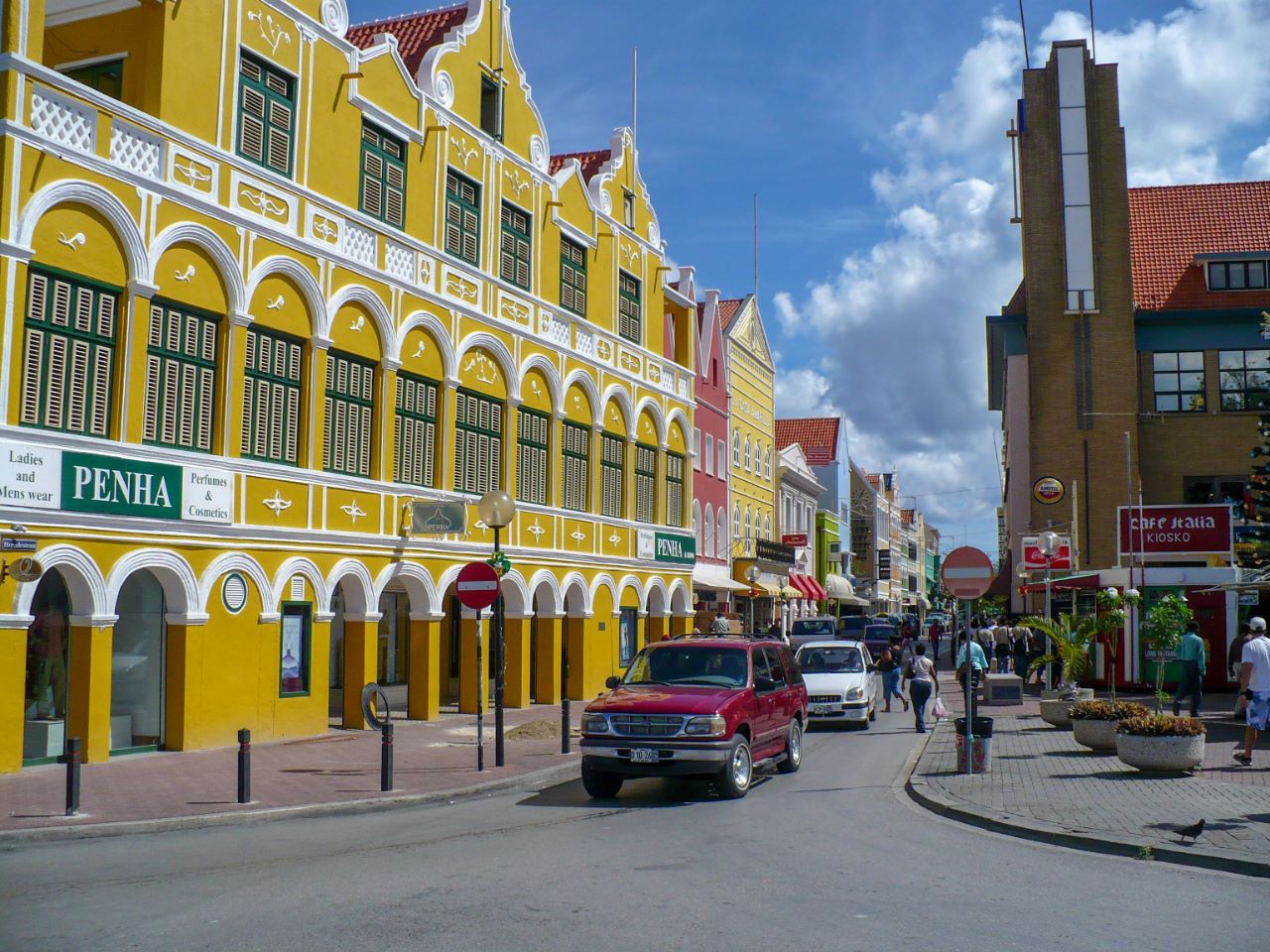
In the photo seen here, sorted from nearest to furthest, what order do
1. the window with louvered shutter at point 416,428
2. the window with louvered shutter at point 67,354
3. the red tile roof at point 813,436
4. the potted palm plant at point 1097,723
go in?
the window with louvered shutter at point 67,354 < the potted palm plant at point 1097,723 < the window with louvered shutter at point 416,428 < the red tile roof at point 813,436

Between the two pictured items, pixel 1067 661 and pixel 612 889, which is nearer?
pixel 612 889

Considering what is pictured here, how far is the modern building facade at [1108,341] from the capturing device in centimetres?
4281

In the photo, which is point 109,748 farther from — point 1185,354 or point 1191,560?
point 1185,354

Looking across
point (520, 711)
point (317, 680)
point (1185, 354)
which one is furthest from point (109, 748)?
point (1185, 354)

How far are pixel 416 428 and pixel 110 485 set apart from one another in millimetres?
7933

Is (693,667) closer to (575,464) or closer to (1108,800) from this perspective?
(1108,800)

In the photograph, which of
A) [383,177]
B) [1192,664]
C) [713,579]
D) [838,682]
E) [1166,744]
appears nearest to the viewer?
[1166,744]

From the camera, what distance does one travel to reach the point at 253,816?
13.1 meters

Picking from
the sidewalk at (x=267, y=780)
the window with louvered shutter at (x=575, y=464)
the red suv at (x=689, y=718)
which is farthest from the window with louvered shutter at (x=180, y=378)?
the window with louvered shutter at (x=575, y=464)

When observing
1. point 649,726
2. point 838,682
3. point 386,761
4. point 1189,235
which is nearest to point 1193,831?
point 649,726

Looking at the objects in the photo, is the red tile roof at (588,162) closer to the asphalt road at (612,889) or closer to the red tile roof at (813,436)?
the asphalt road at (612,889)

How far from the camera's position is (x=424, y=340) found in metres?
24.7

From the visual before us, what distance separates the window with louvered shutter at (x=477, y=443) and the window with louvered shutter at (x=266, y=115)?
6.48 metres

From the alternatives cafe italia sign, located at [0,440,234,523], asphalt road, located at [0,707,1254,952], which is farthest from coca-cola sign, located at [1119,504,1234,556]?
cafe italia sign, located at [0,440,234,523]
